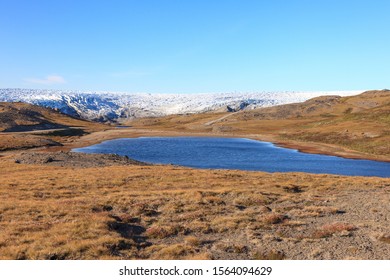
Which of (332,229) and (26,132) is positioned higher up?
(26,132)

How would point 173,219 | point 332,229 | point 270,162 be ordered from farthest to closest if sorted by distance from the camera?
point 270,162
point 173,219
point 332,229

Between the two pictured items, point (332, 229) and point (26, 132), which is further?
point (26, 132)

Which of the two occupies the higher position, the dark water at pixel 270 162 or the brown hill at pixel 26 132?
the brown hill at pixel 26 132

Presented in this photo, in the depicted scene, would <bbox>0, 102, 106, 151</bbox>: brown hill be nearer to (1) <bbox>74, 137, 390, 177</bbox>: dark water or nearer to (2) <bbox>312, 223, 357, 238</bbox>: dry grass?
(1) <bbox>74, 137, 390, 177</bbox>: dark water

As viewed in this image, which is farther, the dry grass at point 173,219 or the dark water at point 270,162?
the dark water at point 270,162

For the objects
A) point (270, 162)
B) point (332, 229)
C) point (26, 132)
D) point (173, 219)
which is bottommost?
point (270, 162)

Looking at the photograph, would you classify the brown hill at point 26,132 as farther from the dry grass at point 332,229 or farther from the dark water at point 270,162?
the dry grass at point 332,229

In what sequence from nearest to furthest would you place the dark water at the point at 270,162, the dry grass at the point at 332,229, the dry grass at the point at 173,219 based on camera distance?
the dry grass at the point at 173,219
the dry grass at the point at 332,229
the dark water at the point at 270,162

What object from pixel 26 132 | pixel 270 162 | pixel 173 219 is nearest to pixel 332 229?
pixel 173 219

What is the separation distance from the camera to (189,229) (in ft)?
74.3

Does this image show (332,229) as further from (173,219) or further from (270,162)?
(270,162)

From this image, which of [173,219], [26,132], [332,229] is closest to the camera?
[332,229]

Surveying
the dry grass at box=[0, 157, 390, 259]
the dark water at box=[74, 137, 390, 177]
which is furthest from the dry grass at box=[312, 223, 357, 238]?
the dark water at box=[74, 137, 390, 177]

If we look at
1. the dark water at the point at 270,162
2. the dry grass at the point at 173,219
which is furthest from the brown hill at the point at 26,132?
the dry grass at the point at 173,219
